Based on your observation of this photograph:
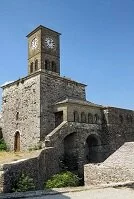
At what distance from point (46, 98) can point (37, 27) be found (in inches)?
326

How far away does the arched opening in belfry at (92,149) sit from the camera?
3080 centimetres

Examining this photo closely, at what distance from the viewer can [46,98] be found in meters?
29.8

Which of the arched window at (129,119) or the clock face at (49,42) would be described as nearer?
the clock face at (49,42)

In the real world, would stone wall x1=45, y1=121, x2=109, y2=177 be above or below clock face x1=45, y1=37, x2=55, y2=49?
below

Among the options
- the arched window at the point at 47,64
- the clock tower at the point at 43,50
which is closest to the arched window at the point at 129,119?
the clock tower at the point at 43,50

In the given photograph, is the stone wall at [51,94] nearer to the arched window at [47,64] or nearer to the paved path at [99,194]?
the arched window at [47,64]

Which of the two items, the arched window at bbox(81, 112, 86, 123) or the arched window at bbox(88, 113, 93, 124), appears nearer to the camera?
the arched window at bbox(81, 112, 86, 123)

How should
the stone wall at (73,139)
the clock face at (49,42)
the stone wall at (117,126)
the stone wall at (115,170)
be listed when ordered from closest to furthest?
1. the stone wall at (115,170)
2. the stone wall at (73,139)
3. the stone wall at (117,126)
4. the clock face at (49,42)

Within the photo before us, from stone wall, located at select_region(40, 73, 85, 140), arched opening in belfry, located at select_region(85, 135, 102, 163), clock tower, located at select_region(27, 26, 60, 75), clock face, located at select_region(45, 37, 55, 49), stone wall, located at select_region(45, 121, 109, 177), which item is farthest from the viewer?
clock face, located at select_region(45, 37, 55, 49)

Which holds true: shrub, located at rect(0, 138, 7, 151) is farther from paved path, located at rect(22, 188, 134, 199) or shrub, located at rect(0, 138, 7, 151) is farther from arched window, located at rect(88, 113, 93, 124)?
paved path, located at rect(22, 188, 134, 199)

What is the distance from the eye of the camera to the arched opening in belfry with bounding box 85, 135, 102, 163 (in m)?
30.8

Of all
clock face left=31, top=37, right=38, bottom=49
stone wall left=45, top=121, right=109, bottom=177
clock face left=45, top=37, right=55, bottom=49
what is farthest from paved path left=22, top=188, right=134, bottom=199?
clock face left=31, top=37, right=38, bottom=49

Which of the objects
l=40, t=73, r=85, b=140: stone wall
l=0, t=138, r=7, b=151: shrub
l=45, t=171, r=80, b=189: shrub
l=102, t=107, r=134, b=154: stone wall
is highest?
l=40, t=73, r=85, b=140: stone wall

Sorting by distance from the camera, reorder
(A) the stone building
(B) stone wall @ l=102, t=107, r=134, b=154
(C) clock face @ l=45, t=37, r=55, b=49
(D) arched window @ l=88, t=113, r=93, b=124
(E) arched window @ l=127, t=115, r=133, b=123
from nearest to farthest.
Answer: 1. (A) the stone building
2. (D) arched window @ l=88, t=113, r=93, b=124
3. (B) stone wall @ l=102, t=107, r=134, b=154
4. (C) clock face @ l=45, t=37, r=55, b=49
5. (E) arched window @ l=127, t=115, r=133, b=123
